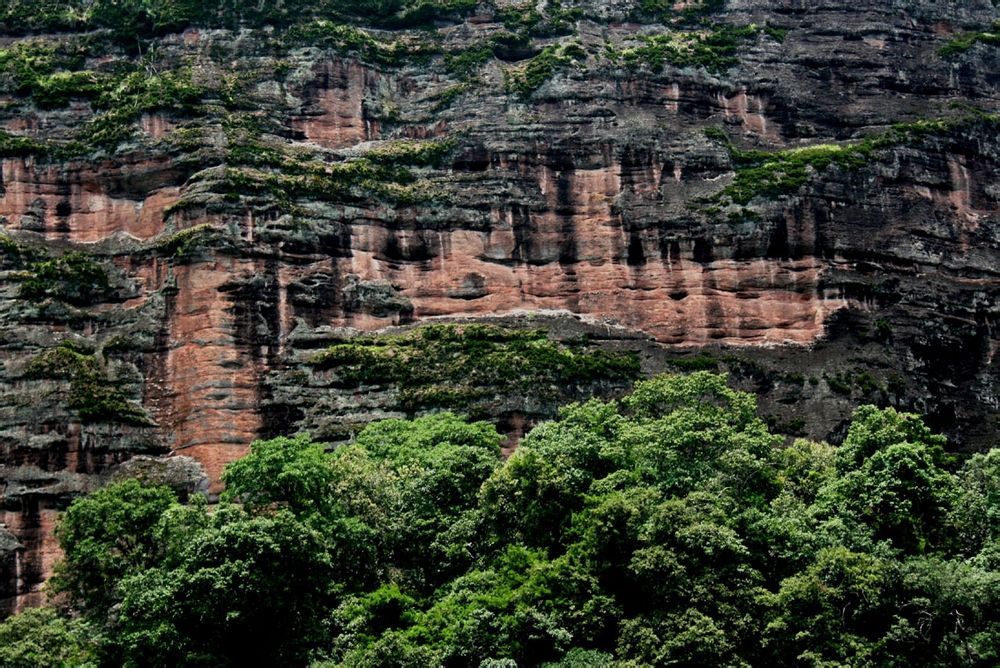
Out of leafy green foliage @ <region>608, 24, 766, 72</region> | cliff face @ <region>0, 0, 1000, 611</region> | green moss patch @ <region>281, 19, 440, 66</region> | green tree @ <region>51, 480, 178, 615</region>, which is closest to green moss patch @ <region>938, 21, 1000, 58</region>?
cliff face @ <region>0, 0, 1000, 611</region>

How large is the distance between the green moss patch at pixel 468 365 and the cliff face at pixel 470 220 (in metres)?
0.68

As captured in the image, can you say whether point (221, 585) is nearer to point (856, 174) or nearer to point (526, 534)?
point (526, 534)

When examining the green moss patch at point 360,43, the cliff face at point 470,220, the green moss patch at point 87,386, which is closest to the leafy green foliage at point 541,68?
the cliff face at point 470,220

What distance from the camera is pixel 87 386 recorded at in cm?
7619

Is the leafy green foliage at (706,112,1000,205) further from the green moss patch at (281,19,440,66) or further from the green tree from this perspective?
the green tree

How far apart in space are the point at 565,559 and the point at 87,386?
3238 cm

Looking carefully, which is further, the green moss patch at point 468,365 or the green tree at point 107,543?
the green moss patch at point 468,365

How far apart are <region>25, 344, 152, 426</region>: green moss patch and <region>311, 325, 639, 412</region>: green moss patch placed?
33.0ft

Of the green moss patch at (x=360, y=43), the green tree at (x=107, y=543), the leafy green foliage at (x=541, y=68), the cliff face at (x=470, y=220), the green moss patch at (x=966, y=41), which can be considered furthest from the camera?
the green moss patch at (x=966, y=41)

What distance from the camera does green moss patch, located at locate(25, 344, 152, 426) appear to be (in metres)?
75.3

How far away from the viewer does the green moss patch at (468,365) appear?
7769 centimetres

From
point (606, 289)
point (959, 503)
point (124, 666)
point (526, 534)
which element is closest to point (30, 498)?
point (124, 666)

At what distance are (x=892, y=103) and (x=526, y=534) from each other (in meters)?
49.8

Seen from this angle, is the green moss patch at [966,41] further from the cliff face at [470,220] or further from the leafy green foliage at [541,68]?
the leafy green foliage at [541,68]
